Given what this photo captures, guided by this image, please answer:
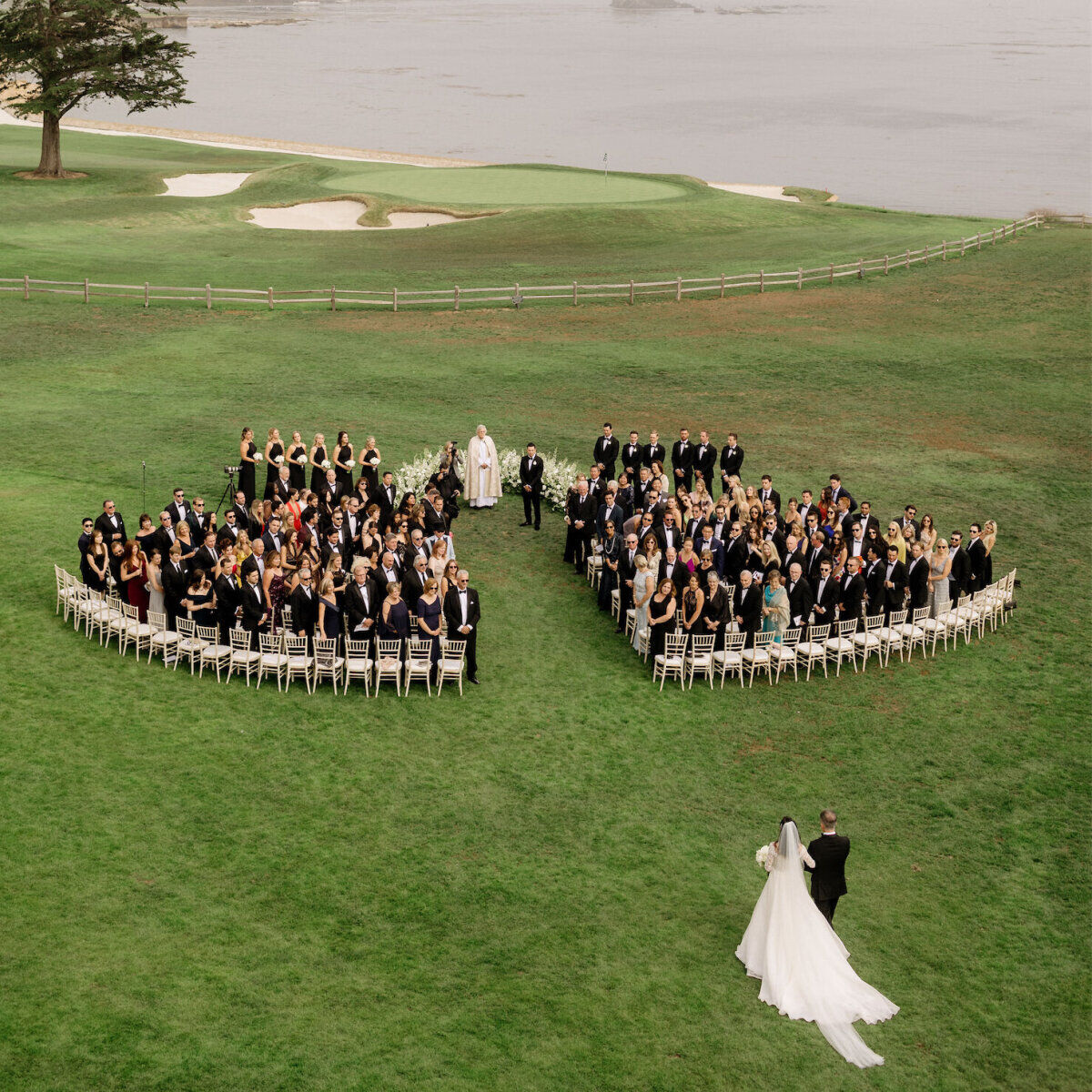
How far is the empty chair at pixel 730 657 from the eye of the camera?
1970 cm

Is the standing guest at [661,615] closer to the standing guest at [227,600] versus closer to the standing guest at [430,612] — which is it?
the standing guest at [430,612]

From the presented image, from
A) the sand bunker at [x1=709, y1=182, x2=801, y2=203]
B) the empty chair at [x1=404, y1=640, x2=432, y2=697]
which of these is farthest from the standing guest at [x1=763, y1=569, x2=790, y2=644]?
the sand bunker at [x1=709, y1=182, x2=801, y2=203]

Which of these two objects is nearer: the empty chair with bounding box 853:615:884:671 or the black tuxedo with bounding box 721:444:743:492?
the empty chair with bounding box 853:615:884:671

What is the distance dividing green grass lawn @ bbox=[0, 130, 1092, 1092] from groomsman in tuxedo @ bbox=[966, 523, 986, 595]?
1087 mm

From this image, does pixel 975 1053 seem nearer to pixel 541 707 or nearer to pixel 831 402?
pixel 541 707

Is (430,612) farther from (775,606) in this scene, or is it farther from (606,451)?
(606,451)

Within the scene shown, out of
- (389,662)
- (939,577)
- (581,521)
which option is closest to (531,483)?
(581,521)

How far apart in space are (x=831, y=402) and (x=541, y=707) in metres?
18.1

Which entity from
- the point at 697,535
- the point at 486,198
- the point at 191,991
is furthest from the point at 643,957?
the point at 486,198

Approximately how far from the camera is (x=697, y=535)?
853 inches

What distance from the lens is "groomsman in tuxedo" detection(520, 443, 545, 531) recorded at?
25328mm

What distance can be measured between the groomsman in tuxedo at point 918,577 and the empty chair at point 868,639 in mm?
742

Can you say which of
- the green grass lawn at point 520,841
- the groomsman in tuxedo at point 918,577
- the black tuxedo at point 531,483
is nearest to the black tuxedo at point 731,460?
the green grass lawn at point 520,841

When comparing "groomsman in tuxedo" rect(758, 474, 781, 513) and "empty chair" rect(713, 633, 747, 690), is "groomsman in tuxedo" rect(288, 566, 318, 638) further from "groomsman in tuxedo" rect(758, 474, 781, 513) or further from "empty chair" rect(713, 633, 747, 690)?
"groomsman in tuxedo" rect(758, 474, 781, 513)
